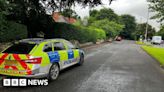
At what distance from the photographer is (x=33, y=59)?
683 cm

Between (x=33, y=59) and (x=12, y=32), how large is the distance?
687 centimetres

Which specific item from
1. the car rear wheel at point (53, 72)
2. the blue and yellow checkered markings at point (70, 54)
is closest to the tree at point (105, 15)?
the blue and yellow checkered markings at point (70, 54)

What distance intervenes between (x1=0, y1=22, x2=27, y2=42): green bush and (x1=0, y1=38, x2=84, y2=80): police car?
4880 millimetres

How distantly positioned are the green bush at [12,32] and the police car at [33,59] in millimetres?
4880

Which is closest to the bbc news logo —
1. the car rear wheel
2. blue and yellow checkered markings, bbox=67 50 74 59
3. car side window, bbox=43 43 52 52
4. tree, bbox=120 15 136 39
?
the car rear wheel

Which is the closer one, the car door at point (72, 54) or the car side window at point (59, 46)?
the car side window at point (59, 46)

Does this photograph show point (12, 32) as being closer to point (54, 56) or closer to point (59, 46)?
point (59, 46)

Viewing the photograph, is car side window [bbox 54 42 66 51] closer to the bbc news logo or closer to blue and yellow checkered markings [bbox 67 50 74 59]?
blue and yellow checkered markings [bbox 67 50 74 59]

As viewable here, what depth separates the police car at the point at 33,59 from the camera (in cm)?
678

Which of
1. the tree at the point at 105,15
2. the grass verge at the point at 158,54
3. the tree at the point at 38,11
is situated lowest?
the grass verge at the point at 158,54

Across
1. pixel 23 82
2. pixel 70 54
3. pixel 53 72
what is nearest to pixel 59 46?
pixel 70 54

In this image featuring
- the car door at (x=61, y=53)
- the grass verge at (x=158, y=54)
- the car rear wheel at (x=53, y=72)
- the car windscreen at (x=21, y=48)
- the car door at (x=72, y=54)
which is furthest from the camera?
the grass verge at (x=158, y=54)

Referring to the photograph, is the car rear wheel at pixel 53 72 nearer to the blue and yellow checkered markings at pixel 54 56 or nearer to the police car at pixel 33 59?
the police car at pixel 33 59

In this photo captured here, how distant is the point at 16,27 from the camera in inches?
529
